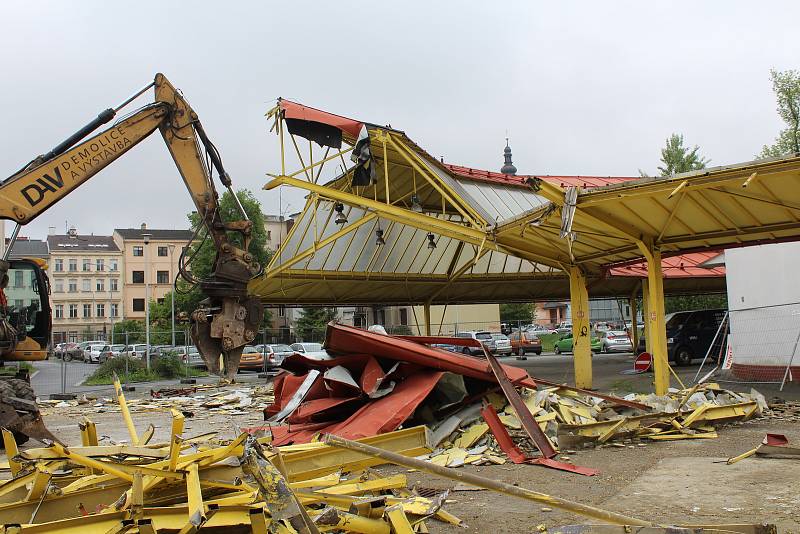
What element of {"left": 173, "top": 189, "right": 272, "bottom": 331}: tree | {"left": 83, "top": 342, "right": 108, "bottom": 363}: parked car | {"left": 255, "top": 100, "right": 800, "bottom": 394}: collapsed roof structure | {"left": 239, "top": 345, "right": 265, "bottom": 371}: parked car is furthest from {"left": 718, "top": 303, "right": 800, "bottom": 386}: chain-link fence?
{"left": 83, "top": 342, "right": 108, "bottom": 363}: parked car

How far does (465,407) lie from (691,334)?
1669 centimetres

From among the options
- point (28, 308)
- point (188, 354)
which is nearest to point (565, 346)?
point (188, 354)

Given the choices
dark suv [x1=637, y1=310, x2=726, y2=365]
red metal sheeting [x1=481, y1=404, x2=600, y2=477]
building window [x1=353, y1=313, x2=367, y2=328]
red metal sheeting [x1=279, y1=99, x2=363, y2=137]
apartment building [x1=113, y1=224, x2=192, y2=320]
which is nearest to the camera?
red metal sheeting [x1=481, y1=404, x2=600, y2=477]

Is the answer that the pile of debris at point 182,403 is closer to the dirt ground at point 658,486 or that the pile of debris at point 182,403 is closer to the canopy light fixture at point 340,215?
the canopy light fixture at point 340,215

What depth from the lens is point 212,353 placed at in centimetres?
939

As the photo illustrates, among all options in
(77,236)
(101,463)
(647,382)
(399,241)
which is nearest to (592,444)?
(101,463)

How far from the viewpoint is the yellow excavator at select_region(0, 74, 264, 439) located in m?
9.49

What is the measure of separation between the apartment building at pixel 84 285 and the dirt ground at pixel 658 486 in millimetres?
79992

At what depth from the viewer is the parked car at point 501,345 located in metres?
38.8

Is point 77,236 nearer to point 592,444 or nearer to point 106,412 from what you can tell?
point 106,412

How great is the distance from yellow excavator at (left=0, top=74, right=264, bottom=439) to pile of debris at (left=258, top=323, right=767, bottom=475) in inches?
79.8

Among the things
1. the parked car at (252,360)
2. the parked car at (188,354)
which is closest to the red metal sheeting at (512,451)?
the parked car at (252,360)

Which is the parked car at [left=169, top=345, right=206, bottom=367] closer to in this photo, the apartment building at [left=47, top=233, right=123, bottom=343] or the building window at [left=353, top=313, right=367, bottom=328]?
the building window at [left=353, top=313, right=367, bottom=328]

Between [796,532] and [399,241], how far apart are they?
20.0 metres
